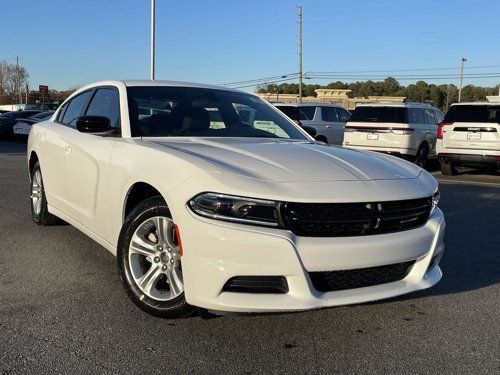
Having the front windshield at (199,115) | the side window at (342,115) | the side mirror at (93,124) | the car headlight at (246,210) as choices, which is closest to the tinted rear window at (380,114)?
the side window at (342,115)

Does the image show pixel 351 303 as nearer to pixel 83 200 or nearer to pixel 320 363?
pixel 320 363

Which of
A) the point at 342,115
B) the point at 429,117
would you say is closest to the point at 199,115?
the point at 429,117

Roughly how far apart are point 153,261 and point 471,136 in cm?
1078

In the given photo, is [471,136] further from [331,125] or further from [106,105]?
[106,105]

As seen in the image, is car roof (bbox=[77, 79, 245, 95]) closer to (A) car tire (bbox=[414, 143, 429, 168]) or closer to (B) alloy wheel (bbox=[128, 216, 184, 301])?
(B) alloy wheel (bbox=[128, 216, 184, 301])

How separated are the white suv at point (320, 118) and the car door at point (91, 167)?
37.1ft

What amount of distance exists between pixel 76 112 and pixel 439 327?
399 cm

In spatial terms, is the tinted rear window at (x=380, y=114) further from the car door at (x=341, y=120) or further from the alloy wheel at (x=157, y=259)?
the alloy wheel at (x=157, y=259)

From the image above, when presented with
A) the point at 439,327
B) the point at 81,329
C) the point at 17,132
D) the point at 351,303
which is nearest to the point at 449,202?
the point at 439,327

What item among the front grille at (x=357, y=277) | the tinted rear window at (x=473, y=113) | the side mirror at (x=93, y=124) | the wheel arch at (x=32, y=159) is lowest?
the front grille at (x=357, y=277)

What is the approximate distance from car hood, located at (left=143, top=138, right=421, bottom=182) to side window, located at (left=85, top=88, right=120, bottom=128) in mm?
587

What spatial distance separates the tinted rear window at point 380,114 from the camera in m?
13.8

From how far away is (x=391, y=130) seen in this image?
13734mm

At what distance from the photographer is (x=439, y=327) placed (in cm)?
353
